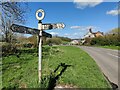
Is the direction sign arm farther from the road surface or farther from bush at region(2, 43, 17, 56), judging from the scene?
bush at region(2, 43, 17, 56)

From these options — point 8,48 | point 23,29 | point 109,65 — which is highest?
point 23,29

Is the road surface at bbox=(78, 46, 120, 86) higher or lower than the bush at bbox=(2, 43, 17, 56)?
lower

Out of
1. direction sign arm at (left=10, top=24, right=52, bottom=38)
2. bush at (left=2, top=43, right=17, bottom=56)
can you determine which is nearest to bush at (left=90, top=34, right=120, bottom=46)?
bush at (left=2, top=43, right=17, bottom=56)

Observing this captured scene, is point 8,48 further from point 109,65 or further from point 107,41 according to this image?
point 107,41

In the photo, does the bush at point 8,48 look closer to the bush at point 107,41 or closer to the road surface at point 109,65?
the road surface at point 109,65

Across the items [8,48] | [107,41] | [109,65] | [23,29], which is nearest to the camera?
[23,29]

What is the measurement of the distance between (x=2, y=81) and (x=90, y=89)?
3.24 metres

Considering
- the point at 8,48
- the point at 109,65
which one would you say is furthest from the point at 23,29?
the point at 8,48

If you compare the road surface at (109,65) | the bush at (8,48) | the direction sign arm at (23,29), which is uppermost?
the direction sign arm at (23,29)

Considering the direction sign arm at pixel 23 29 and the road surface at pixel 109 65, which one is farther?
the road surface at pixel 109 65

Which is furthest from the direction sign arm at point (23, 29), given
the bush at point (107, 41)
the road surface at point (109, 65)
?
the bush at point (107, 41)

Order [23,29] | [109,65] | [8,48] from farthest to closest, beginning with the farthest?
[8,48] < [109,65] < [23,29]

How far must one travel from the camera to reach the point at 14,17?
Answer: 64.2ft

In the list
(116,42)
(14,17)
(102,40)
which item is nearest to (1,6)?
(14,17)
